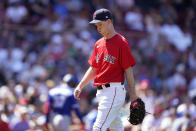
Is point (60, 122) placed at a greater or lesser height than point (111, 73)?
lesser

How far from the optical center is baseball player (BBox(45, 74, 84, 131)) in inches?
388

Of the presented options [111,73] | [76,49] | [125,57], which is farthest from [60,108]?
[76,49]

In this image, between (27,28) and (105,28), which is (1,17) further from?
(105,28)

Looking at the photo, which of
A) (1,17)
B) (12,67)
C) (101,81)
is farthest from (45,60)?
(101,81)

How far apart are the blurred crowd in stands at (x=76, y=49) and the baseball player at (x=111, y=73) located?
18.4 ft

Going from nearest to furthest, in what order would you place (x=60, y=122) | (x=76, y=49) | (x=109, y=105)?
(x=109, y=105) < (x=60, y=122) < (x=76, y=49)

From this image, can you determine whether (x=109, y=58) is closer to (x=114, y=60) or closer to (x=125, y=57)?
(x=114, y=60)

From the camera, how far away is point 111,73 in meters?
6.76

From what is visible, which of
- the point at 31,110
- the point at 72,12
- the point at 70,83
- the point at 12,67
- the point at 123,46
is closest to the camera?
the point at 123,46

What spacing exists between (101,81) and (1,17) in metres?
9.21

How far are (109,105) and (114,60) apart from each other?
1.86ft

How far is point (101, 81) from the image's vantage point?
6785 mm

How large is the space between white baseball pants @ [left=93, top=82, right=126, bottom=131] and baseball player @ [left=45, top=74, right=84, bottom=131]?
315 cm

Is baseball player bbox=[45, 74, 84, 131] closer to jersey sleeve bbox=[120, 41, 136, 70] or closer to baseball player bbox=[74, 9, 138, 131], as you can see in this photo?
baseball player bbox=[74, 9, 138, 131]
